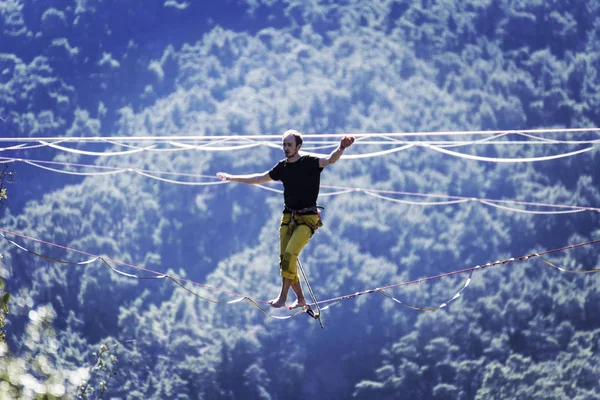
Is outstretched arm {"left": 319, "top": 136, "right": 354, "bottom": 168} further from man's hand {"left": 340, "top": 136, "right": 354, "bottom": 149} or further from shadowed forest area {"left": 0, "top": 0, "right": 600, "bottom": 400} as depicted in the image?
shadowed forest area {"left": 0, "top": 0, "right": 600, "bottom": 400}

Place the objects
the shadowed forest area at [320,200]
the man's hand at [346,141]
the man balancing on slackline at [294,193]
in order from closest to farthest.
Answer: the man's hand at [346,141] → the man balancing on slackline at [294,193] → the shadowed forest area at [320,200]

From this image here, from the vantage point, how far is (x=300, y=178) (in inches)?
226

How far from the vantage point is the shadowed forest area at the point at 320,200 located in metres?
41.8

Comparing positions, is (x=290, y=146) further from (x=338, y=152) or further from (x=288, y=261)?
(x=288, y=261)

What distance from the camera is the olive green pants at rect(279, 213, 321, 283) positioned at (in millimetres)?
5914

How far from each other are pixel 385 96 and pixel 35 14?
18945mm

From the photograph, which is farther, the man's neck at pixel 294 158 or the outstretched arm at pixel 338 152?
the man's neck at pixel 294 158

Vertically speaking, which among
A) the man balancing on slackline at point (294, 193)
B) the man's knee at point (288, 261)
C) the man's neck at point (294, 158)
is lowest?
the man's knee at point (288, 261)

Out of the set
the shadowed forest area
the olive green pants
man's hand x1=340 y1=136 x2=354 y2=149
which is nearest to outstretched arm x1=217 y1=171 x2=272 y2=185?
the olive green pants

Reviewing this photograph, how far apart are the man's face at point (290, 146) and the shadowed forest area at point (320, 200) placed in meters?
33.7

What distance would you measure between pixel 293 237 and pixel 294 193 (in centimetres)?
31

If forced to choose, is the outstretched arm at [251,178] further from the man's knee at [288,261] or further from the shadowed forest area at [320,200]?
the shadowed forest area at [320,200]

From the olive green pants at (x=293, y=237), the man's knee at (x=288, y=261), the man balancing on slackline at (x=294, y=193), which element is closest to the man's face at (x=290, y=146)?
the man balancing on slackline at (x=294, y=193)

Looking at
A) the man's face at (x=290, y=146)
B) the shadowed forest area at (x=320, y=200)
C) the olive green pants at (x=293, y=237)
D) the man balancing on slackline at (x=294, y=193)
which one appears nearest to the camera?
the man's face at (x=290, y=146)
